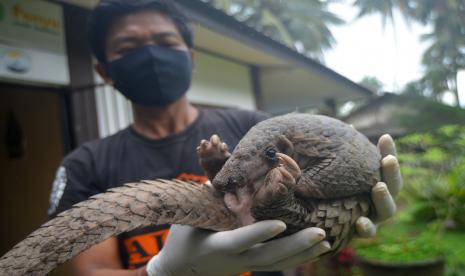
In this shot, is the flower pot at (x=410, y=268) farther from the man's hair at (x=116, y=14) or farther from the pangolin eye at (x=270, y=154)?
the pangolin eye at (x=270, y=154)

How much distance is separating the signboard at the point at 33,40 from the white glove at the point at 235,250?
702mm

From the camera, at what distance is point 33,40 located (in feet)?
3.91

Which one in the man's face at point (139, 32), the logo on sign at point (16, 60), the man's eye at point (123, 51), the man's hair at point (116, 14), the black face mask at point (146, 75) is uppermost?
the man's hair at point (116, 14)

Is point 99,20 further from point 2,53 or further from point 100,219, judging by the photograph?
point 100,219

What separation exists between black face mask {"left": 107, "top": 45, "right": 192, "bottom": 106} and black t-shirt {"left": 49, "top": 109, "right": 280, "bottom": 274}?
21cm

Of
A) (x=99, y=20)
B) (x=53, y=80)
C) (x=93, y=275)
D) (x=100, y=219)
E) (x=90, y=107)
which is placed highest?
(x=99, y=20)

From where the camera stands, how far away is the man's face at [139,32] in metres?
1.17

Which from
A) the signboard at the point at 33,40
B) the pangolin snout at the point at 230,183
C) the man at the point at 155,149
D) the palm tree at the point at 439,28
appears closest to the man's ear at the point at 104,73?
the man at the point at 155,149

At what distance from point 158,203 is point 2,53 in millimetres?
651

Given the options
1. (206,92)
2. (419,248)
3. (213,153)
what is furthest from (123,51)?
(419,248)

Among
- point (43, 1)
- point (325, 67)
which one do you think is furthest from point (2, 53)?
point (325, 67)

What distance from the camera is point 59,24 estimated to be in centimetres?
130

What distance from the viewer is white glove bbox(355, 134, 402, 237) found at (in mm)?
922

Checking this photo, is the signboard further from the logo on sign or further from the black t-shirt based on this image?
the black t-shirt
